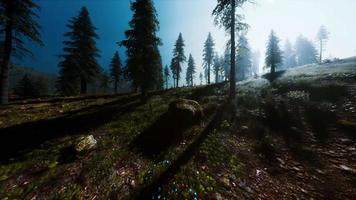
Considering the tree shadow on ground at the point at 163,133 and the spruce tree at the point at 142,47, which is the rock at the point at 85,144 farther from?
the spruce tree at the point at 142,47

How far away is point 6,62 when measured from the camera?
626 inches

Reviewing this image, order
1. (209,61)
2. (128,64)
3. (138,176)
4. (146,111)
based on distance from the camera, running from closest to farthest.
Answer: (138,176) → (146,111) → (128,64) → (209,61)

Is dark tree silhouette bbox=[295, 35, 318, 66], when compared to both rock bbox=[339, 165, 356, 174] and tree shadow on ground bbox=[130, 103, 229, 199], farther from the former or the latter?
rock bbox=[339, 165, 356, 174]

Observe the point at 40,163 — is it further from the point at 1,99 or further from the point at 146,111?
the point at 1,99

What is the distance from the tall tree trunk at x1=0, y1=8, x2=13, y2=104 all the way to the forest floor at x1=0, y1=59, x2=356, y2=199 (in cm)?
509

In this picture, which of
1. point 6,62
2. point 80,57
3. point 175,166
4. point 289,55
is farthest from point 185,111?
point 289,55

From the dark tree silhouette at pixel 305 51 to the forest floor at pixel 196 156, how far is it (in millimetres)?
56123

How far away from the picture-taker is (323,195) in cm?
558

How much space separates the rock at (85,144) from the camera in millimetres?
7754

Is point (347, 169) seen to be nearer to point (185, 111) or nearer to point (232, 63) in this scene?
point (185, 111)

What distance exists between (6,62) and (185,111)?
15845mm

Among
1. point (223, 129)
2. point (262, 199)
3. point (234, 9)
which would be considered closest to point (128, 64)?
point (234, 9)

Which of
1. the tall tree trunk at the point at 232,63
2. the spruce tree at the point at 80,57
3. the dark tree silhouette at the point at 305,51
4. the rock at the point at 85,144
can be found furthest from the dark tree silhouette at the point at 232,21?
the dark tree silhouette at the point at 305,51

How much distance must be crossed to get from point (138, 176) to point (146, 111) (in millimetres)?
7016
